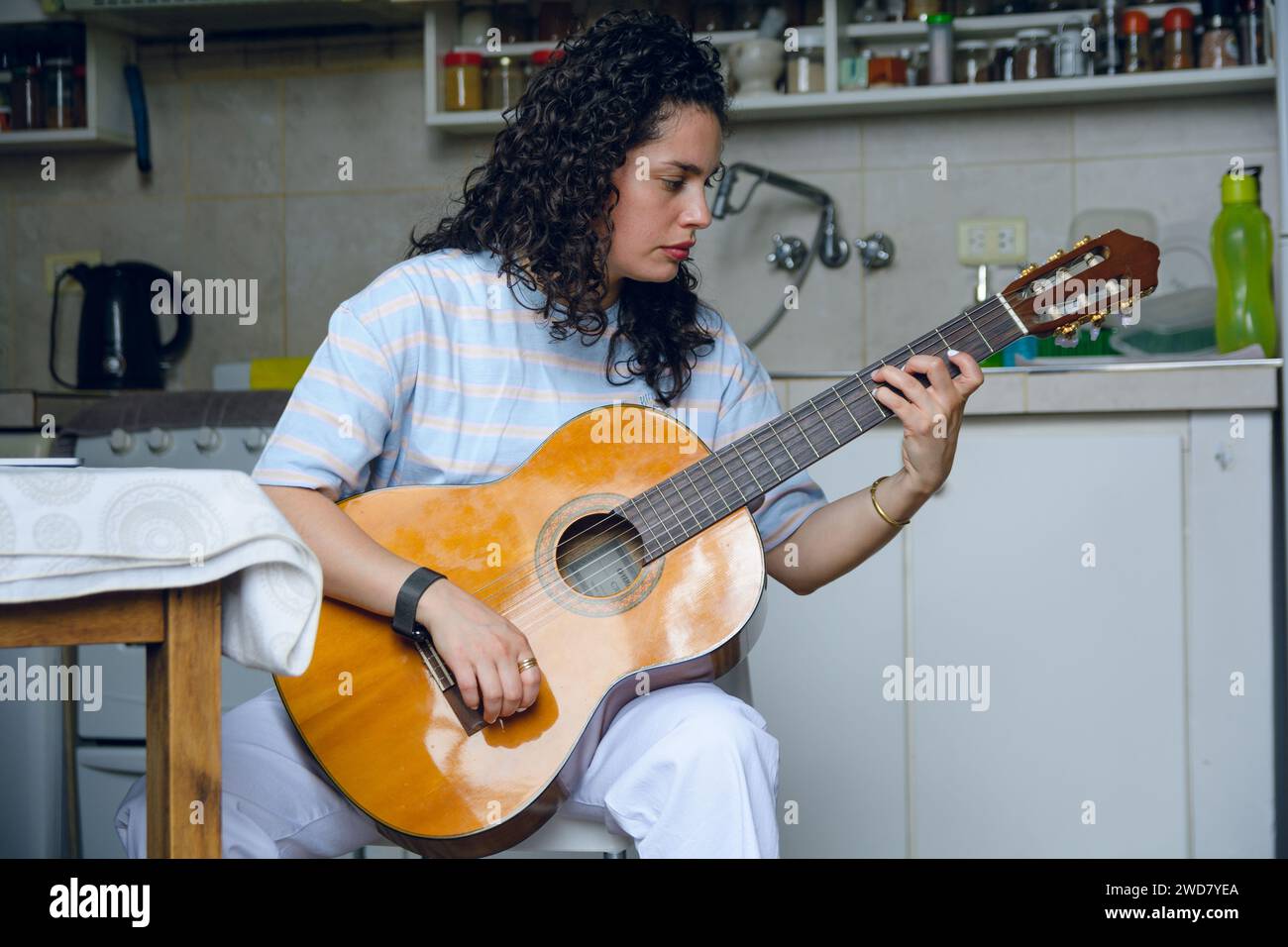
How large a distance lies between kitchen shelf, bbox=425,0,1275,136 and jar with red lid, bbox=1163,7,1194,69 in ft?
0.09

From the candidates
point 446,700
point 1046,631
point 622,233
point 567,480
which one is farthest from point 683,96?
point 1046,631

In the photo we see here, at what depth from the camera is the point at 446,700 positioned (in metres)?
1.12

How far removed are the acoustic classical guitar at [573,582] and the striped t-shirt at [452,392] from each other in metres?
0.07

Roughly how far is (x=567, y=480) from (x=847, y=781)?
93cm

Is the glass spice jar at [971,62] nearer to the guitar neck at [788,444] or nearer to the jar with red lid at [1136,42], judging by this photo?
the jar with red lid at [1136,42]

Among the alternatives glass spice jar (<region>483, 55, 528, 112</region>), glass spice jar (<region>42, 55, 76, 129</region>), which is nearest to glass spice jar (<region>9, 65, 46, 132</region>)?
glass spice jar (<region>42, 55, 76, 129</region>)

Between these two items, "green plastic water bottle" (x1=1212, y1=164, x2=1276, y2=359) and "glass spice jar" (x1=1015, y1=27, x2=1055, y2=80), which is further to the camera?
"glass spice jar" (x1=1015, y1=27, x2=1055, y2=80)

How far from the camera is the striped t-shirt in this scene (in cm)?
123

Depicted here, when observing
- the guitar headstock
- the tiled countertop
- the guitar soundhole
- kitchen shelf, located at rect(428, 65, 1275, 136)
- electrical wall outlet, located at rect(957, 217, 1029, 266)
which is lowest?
the guitar soundhole

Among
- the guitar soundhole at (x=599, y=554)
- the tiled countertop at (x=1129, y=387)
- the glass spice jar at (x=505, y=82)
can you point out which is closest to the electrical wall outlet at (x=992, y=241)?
the tiled countertop at (x=1129, y=387)

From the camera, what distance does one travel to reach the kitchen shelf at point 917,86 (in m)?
2.20

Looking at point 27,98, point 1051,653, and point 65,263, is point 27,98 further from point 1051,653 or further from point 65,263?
point 1051,653

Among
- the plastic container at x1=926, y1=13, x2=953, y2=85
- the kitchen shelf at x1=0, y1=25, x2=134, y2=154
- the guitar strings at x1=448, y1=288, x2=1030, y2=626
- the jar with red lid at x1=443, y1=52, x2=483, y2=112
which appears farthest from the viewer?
the kitchen shelf at x1=0, y1=25, x2=134, y2=154

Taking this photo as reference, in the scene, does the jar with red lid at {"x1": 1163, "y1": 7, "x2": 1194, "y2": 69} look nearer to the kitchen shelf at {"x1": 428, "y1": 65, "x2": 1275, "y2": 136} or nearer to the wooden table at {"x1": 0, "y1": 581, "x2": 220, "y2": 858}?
the kitchen shelf at {"x1": 428, "y1": 65, "x2": 1275, "y2": 136}
